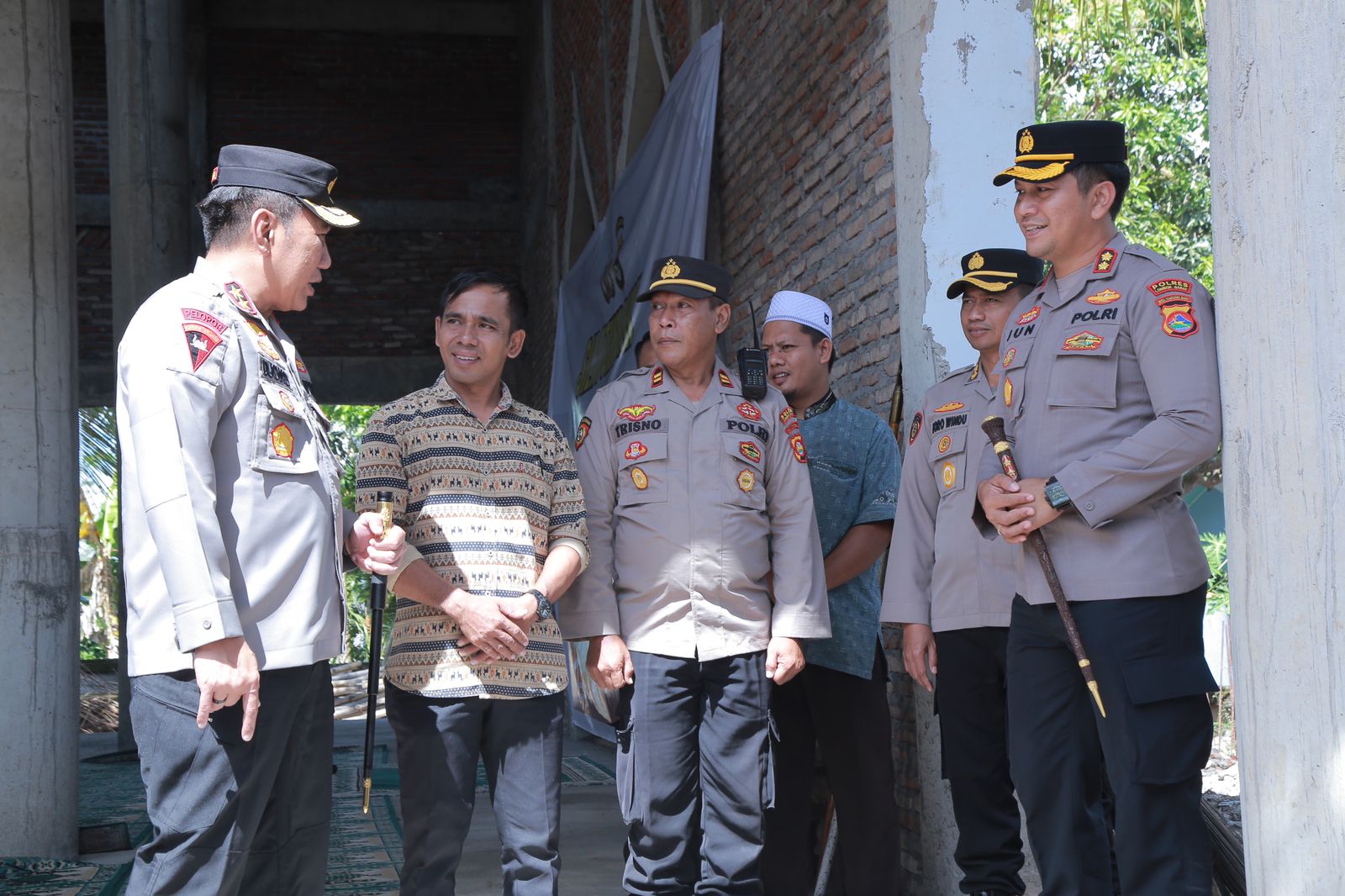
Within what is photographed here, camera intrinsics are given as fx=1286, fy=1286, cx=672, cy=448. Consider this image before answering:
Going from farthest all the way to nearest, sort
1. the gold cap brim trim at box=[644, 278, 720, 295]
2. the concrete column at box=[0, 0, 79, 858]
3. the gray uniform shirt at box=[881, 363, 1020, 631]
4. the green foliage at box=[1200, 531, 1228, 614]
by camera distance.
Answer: the green foliage at box=[1200, 531, 1228, 614], the concrete column at box=[0, 0, 79, 858], the gold cap brim trim at box=[644, 278, 720, 295], the gray uniform shirt at box=[881, 363, 1020, 631]

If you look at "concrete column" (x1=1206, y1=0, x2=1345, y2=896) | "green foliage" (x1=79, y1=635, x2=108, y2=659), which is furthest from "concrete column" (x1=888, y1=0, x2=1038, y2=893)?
"green foliage" (x1=79, y1=635, x2=108, y2=659)

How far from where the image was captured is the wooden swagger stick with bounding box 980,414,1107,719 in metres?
2.25

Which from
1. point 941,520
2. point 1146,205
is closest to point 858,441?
point 941,520

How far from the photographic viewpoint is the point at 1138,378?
92.3 inches

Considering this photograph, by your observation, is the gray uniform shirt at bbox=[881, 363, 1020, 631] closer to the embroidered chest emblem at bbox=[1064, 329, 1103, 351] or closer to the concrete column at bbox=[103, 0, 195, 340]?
the embroidered chest emblem at bbox=[1064, 329, 1103, 351]

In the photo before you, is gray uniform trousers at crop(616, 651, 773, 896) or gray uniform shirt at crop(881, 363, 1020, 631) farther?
gray uniform shirt at crop(881, 363, 1020, 631)

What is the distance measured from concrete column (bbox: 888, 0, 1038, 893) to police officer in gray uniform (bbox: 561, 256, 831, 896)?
29.5 inches

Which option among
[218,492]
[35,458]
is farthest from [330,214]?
[35,458]

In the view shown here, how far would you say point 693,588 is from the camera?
304 centimetres

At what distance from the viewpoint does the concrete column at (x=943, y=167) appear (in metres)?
3.74

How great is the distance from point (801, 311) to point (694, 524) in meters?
0.93

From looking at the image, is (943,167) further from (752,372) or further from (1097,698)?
(1097,698)

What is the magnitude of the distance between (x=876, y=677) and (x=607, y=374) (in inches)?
151

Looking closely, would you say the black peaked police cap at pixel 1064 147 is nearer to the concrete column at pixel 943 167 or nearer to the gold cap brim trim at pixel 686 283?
the gold cap brim trim at pixel 686 283
